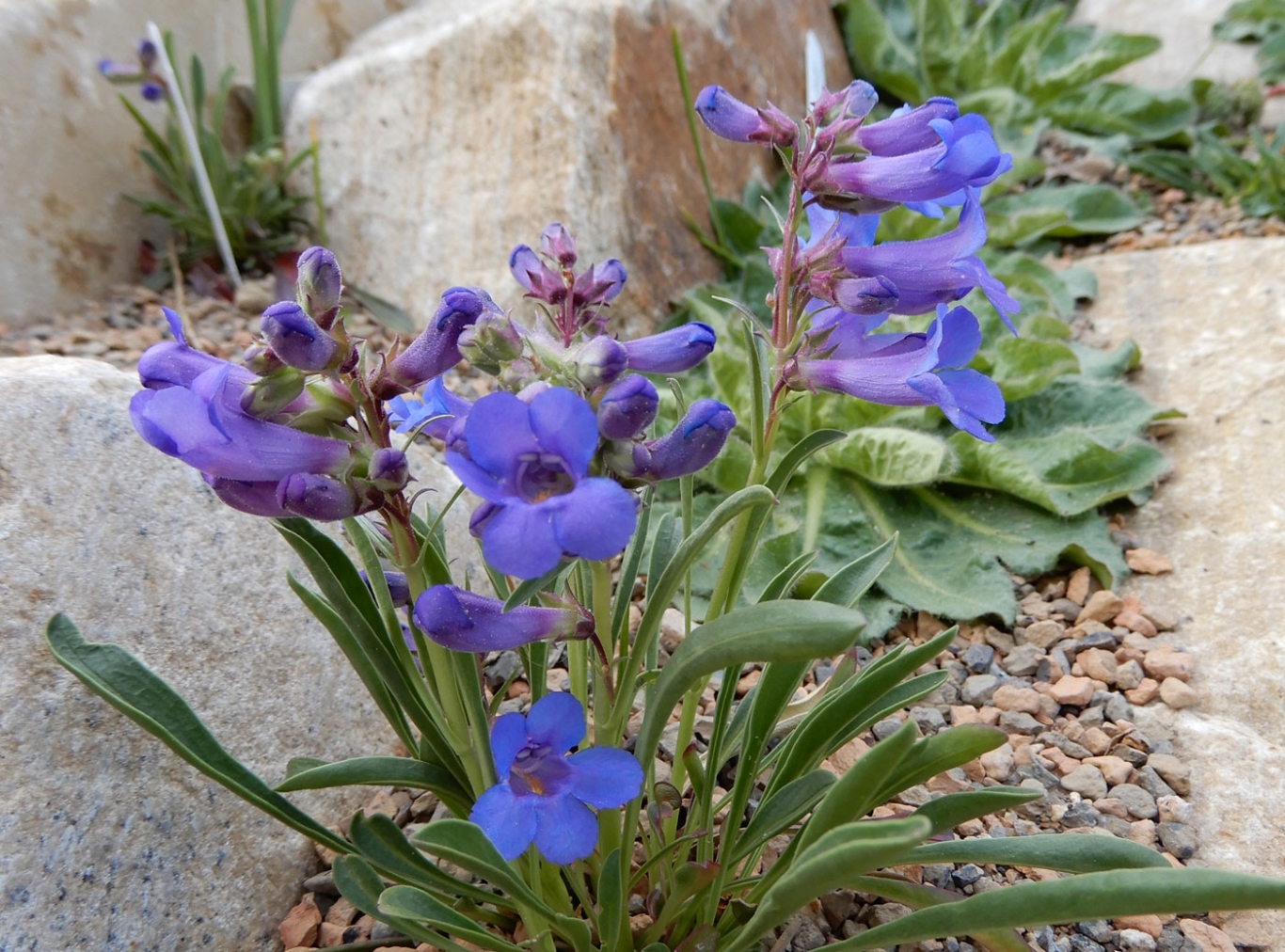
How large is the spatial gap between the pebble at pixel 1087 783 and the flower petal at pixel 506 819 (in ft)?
3.69

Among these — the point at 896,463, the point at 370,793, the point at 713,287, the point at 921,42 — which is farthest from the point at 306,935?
the point at 921,42

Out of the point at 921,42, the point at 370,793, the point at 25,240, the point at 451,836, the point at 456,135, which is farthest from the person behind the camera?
the point at 921,42

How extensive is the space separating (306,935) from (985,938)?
3.50ft

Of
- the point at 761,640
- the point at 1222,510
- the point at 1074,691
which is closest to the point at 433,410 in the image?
the point at 761,640

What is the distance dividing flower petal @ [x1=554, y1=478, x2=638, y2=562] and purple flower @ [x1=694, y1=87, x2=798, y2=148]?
0.67 m

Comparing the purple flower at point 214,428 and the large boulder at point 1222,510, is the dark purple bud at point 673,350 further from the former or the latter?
the large boulder at point 1222,510

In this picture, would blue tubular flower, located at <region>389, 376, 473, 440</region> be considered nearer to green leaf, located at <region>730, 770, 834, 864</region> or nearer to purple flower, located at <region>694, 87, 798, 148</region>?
purple flower, located at <region>694, 87, 798, 148</region>

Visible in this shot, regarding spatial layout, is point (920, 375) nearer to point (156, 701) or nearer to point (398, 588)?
point (398, 588)

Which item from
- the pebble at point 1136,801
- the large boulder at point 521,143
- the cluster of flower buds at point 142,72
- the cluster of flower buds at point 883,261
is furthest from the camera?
the cluster of flower buds at point 142,72

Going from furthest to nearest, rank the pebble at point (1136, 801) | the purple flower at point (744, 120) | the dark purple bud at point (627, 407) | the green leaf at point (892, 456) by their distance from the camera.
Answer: the green leaf at point (892, 456)
the pebble at point (1136, 801)
the purple flower at point (744, 120)
the dark purple bud at point (627, 407)

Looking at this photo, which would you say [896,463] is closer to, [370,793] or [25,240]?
[370,793]

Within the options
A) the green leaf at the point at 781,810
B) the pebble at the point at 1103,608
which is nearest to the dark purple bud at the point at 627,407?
the green leaf at the point at 781,810

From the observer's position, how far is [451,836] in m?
1.05

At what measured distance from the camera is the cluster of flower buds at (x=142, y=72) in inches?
129
